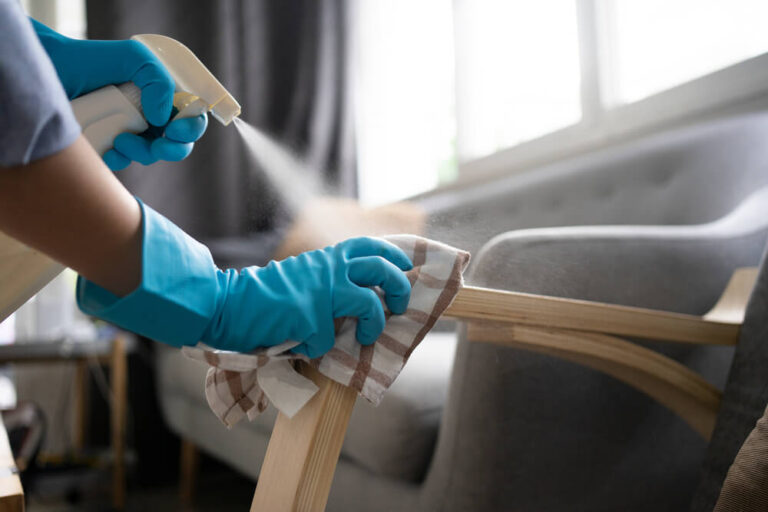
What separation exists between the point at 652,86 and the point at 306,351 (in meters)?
1.43

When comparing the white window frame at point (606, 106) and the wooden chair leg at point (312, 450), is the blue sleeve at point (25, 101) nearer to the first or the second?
the wooden chair leg at point (312, 450)

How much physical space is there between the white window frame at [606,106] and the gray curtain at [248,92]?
0.52 meters

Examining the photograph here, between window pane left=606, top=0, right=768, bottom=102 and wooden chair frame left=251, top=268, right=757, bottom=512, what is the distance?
762mm

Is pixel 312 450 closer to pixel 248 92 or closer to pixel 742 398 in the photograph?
pixel 742 398

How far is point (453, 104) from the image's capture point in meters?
2.12

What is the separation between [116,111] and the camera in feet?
1.57

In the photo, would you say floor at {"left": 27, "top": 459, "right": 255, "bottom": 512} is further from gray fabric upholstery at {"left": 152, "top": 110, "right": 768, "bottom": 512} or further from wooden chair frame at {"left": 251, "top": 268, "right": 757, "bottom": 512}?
wooden chair frame at {"left": 251, "top": 268, "right": 757, "bottom": 512}

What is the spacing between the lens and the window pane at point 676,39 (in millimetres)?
1260

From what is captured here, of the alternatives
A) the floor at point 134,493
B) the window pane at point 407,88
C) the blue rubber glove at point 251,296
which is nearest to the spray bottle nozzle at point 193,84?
the blue rubber glove at point 251,296

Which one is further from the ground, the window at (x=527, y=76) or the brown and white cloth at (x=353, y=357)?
the window at (x=527, y=76)

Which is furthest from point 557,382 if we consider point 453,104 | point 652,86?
point 453,104

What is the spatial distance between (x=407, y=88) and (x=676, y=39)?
37.8 inches

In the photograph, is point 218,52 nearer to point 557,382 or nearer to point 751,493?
point 557,382

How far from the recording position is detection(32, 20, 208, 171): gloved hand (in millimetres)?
471
